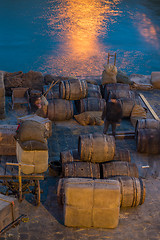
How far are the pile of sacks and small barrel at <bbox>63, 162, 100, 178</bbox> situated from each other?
0.70 m

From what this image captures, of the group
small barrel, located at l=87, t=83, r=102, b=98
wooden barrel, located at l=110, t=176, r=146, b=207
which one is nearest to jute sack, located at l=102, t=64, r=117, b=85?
small barrel, located at l=87, t=83, r=102, b=98

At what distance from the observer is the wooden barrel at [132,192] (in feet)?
26.1

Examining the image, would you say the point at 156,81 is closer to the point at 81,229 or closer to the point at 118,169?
the point at 118,169

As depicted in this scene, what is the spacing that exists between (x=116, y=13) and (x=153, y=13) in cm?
427

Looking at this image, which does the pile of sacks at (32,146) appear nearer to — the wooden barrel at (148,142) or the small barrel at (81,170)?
the small barrel at (81,170)

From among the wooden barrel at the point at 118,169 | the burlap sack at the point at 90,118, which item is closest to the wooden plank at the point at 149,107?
the burlap sack at the point at 90,118

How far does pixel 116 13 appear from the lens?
3888cm

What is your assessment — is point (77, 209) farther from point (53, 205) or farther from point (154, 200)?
point (154, 200)

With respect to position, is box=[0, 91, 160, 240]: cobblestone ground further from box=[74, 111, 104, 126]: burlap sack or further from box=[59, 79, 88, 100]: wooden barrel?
box=[59, 79, 88, 100]: wooden barrel

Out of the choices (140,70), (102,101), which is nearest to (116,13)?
(140,70)

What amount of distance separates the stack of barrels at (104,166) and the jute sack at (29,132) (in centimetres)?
81

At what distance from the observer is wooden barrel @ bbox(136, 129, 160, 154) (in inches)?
404

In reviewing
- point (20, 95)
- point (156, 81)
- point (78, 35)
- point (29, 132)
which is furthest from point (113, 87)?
point (78, 35)

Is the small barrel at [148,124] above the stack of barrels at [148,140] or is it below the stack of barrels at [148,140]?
above
